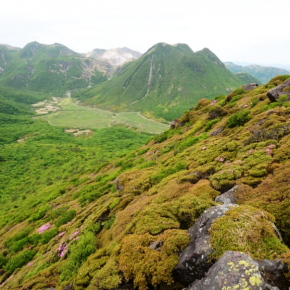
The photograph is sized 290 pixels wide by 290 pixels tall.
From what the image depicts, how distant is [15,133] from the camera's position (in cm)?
17125

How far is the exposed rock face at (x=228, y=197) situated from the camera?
10914mm

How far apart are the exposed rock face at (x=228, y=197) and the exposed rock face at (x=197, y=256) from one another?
7.55ft

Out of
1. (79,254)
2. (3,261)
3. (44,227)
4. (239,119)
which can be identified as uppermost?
(239,119)

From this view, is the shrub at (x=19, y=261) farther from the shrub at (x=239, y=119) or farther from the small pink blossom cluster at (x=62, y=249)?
the shrub at (x=239, y=119)

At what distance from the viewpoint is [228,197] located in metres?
11.2

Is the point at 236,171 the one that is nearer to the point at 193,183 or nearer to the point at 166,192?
the point at 193,183

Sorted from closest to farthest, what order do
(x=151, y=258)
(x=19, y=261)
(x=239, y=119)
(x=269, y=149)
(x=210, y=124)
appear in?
(x=151, y=258) → (x=269, y=149) → (x=19, y=261) → (x=239, y=119) → (x=210, y=124)

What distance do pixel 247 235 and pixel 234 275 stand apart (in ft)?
5.75

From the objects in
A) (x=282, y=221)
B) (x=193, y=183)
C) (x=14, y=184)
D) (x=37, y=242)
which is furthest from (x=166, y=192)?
(x=14, y=184)

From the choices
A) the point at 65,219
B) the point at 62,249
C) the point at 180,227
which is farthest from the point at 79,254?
the point at 65,219

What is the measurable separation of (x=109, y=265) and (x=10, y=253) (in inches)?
866

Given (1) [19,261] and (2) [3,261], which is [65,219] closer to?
(1) [19,261]

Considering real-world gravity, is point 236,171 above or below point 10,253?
above

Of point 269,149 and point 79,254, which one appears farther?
point 269,149
